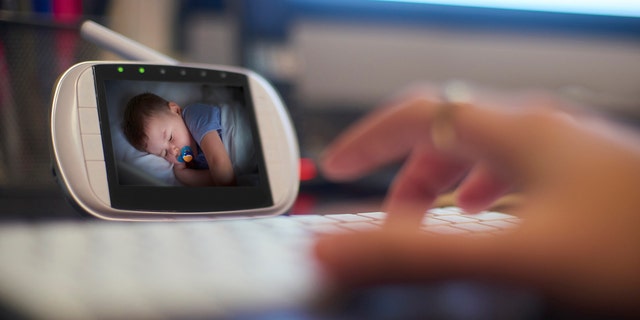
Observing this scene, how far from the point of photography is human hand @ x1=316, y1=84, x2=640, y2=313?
6.9 inches

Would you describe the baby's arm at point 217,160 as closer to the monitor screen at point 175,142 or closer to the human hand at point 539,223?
the monitor screen at point 175,142

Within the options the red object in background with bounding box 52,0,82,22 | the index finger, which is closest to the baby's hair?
the index finger

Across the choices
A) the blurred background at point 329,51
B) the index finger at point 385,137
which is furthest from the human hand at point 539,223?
the blurred background at point 329,51

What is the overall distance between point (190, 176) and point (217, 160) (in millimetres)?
20

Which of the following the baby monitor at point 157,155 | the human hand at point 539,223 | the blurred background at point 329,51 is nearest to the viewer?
the human hand at point 539,223

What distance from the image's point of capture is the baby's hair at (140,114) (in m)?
0.31

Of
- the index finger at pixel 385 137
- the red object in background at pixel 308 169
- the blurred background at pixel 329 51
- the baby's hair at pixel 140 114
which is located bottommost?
the red object in background at pixel 308 169

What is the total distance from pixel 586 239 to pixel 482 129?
76mm

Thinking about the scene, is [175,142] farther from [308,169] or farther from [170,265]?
[308,169]

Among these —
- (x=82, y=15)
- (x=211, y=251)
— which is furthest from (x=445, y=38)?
(x=211, y=251)

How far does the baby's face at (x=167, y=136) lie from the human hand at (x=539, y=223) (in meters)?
0.14

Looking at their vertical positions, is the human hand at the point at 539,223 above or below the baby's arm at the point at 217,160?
below

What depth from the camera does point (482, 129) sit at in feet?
0.81

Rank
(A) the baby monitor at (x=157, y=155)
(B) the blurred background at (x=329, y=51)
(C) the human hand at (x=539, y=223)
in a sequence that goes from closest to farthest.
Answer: (C) the human hand at (x=539, y=223) < (A) the baby monitor at (x=157, y=155) < (B) the blurred background at (x=329, y=51)
